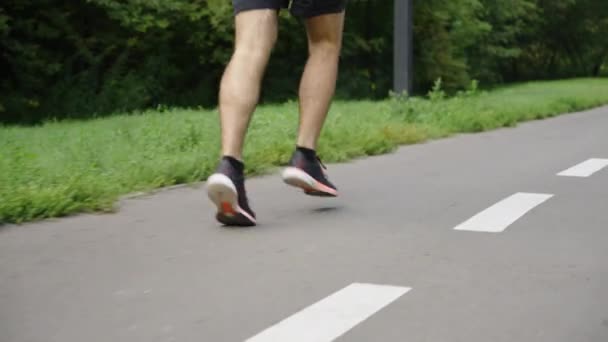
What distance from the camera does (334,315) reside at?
3.22 metres

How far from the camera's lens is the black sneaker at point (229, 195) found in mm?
4562

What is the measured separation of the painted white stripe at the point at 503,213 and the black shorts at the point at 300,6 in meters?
1.12

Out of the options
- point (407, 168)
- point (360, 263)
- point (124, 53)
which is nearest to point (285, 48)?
point (124, 53)

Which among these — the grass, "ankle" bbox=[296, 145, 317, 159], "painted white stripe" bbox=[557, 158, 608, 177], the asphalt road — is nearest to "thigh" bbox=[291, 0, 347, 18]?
"ankle" bbox=[296, 145, 317, 159]

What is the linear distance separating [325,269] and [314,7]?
166 cm

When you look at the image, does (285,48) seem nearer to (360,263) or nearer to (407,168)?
(407,168)

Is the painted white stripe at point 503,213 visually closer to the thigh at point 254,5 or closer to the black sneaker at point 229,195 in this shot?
the black sneaker at point 229,195

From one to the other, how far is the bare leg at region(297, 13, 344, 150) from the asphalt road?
389 mm

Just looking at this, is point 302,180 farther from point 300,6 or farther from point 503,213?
point 503,213

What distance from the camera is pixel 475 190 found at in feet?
20.3

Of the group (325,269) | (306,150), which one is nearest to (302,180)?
(306,150)

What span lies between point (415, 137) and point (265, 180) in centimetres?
342

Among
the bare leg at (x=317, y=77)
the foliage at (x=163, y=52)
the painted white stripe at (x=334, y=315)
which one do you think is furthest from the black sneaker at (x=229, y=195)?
the foliage at (x=163, y=52)

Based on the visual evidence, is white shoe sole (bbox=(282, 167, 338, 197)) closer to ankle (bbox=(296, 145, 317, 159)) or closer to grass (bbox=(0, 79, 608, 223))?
ankle (bbox=(296, 145, 317, 159))
